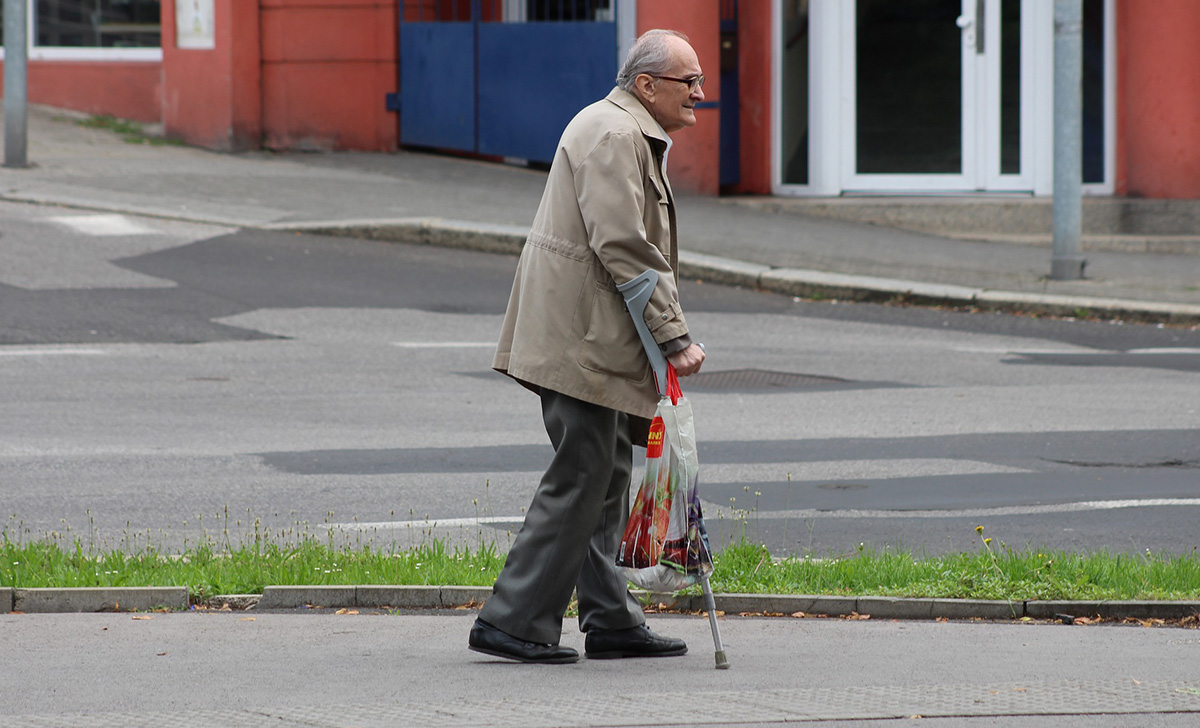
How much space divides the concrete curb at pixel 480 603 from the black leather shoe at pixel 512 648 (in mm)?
774

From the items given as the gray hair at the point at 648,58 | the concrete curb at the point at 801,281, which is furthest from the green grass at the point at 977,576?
the concrete curb at the point at 801,281

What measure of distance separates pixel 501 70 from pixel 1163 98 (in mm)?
7347

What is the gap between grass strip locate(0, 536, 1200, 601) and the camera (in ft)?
18.5

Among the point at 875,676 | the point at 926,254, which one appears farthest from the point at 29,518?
the point at 926,254

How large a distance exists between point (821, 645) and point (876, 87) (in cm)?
1423

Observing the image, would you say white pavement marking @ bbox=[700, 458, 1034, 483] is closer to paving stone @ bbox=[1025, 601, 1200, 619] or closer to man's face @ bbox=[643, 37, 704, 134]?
paving stone @ bbox=[1025, 601, 1200, 619]

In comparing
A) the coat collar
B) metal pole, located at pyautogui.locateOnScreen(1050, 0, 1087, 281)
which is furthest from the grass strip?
metal pole, located at pyautogui.locateOnScreen(1050, 0, 1087, 281)

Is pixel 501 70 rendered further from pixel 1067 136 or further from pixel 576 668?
pixel 576 668

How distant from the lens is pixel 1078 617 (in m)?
5.52

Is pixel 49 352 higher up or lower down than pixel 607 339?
lower down

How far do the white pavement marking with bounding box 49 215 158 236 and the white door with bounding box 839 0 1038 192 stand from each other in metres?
7.85

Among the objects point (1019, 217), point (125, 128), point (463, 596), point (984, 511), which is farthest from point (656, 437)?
point (125, 128)

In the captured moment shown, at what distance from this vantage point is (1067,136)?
14195 millimetres

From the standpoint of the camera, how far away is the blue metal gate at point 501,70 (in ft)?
61.9
